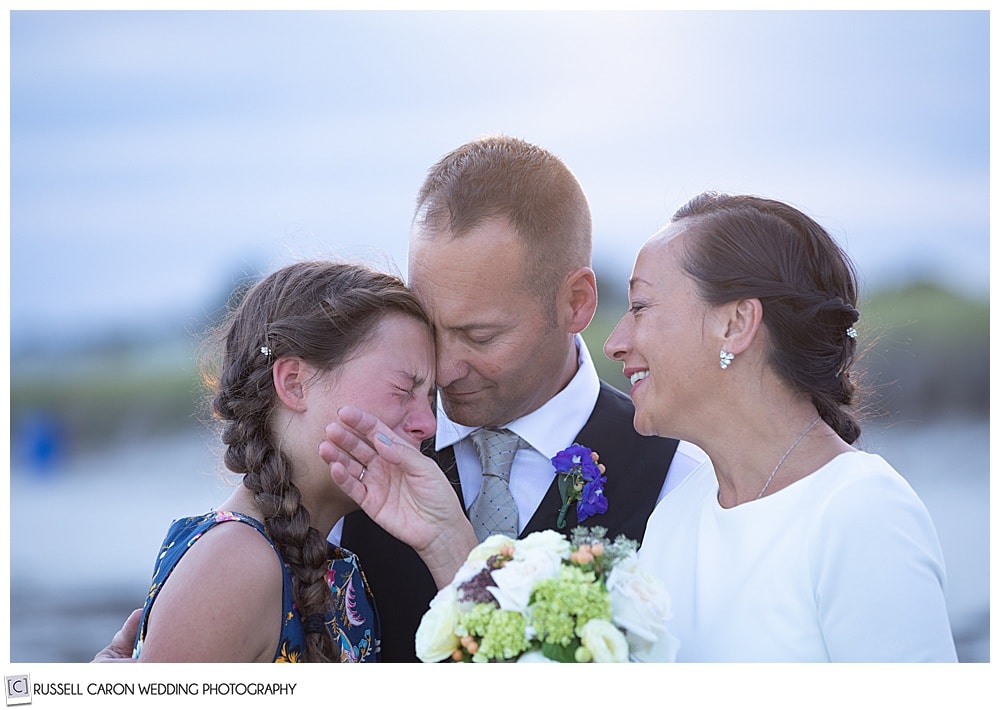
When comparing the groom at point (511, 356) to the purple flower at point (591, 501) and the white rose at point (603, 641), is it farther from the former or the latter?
the white rose at point (603, 641)

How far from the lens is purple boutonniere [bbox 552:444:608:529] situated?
3.15m

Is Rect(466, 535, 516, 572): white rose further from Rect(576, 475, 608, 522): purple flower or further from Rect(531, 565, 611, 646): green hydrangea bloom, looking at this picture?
Rect(576, 475, 608, 522): purple flower

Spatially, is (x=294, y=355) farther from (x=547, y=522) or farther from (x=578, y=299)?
(x=578, y=299)

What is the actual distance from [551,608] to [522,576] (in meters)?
0.10

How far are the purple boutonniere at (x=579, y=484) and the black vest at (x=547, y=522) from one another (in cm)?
4

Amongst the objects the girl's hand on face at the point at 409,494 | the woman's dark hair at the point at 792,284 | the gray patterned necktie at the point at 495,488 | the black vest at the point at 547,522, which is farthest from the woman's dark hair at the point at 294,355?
the woman's dark hair at the point at 792,284

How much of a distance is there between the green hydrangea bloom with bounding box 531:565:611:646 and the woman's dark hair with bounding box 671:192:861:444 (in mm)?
941

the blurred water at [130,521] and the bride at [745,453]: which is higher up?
the bride at [745,453]

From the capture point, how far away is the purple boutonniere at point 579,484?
3154 mm

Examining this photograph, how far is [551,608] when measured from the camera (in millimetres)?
2137

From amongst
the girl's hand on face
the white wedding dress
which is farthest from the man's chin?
the white wedding dress
